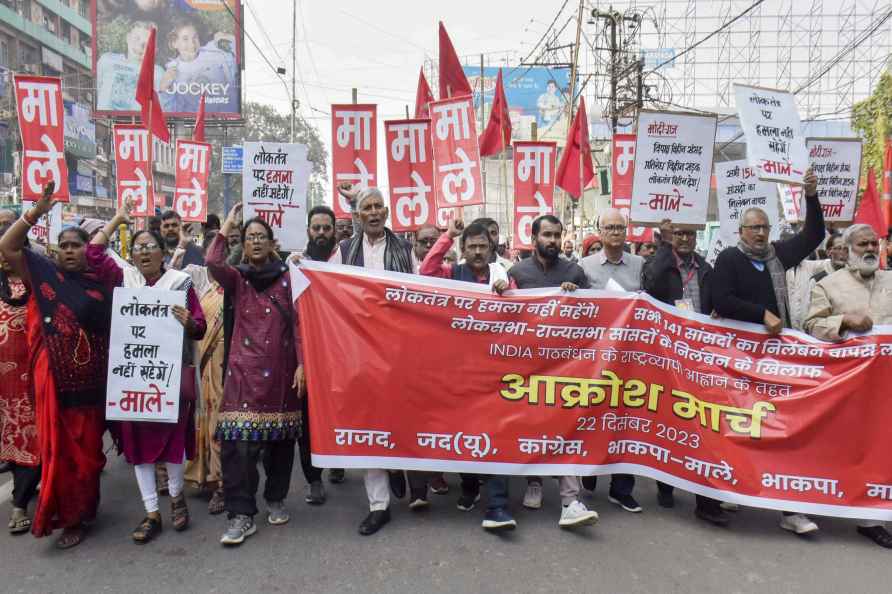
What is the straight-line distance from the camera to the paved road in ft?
11.4

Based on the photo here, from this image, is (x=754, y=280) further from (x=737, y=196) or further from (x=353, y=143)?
(x=353, y=143)

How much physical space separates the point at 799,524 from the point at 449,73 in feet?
20.1

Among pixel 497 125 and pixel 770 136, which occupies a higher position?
pixel 497 125

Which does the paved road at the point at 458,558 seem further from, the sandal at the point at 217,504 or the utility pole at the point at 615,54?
the utility pole at the point at 615,54

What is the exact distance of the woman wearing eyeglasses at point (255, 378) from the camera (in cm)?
401

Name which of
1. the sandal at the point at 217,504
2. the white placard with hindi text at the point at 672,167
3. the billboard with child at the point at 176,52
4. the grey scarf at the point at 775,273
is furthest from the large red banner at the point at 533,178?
the billboard with child at the point at 176,52

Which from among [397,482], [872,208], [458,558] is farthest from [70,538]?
[872,208]

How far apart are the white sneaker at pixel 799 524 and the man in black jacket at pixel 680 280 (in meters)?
0.33

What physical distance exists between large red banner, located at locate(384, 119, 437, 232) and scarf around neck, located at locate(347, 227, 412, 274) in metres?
2.52

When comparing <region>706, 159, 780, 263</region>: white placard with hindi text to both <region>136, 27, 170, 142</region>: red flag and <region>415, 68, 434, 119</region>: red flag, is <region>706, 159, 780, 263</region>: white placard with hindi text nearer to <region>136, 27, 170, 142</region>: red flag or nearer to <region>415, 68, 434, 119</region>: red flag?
<region>415, 68, 434, 119</region>: red flag

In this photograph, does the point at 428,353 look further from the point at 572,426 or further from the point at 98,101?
the point at 98,101

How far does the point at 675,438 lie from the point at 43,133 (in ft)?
21.0

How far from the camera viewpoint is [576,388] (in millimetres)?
4254

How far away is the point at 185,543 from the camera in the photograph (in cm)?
397
